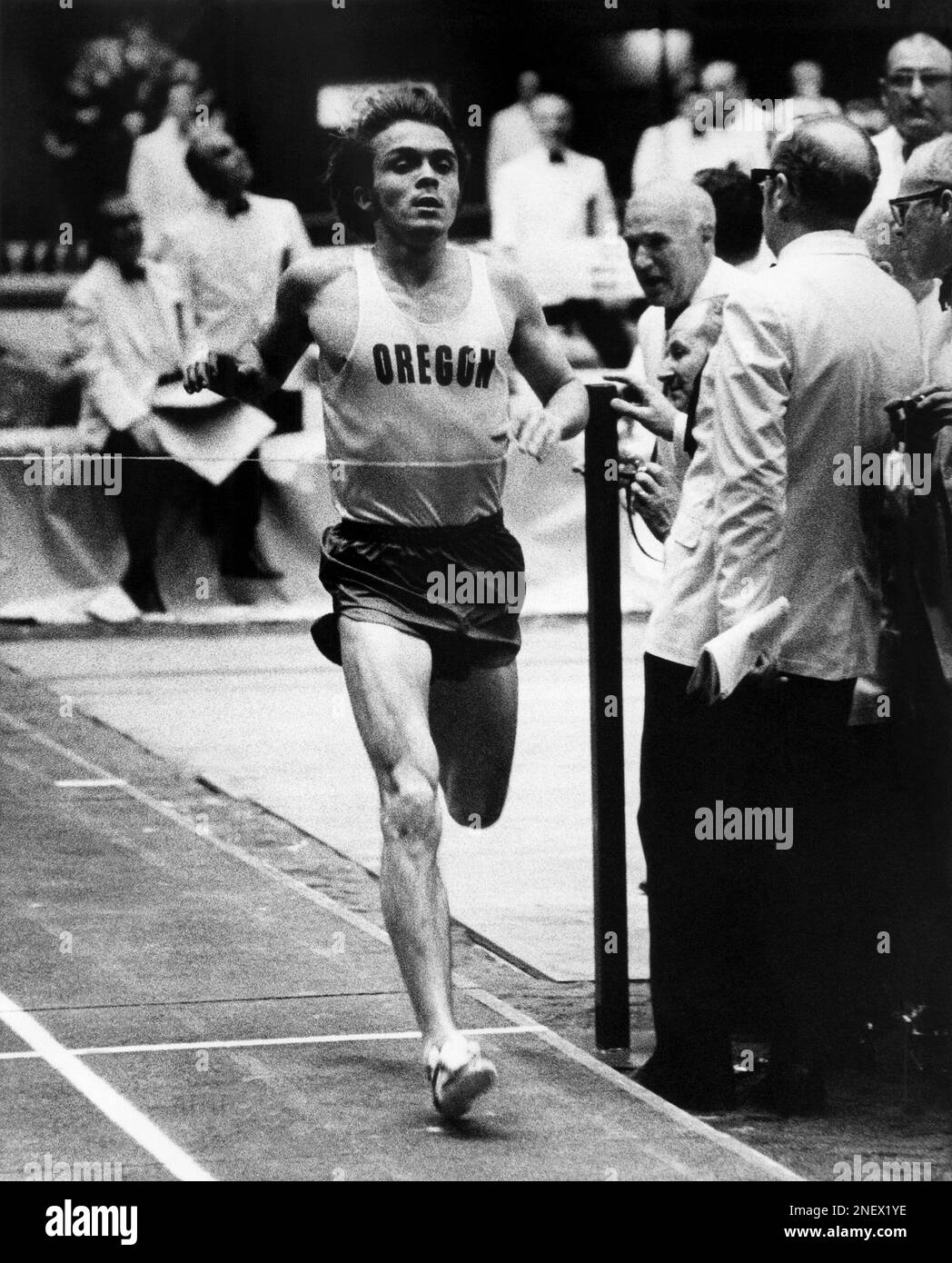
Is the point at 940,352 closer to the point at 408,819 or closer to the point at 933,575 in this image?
the point at 933,575

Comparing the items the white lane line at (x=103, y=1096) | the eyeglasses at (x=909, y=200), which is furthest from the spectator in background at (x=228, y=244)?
the eyeglasses at (x=909, y=200)

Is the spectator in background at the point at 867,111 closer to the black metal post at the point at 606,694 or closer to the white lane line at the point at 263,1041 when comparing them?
the black metal post at the point at 606,694

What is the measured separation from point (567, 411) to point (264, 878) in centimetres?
255

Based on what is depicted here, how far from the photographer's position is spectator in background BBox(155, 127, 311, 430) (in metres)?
13.0

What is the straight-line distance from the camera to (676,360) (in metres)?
5.51

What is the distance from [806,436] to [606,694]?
844mm

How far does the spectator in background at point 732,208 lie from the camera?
6.48 metres

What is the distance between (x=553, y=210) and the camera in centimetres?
1328

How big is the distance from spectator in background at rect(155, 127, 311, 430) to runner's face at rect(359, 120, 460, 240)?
752cm

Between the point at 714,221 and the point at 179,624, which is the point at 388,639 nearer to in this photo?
the point at 714,221

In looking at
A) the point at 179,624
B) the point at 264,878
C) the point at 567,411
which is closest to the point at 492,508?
the point at 567,411

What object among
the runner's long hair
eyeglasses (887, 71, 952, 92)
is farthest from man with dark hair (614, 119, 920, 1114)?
eyeglasses (887, 71, 952, 92)

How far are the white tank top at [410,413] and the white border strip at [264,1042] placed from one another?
1.19 metres

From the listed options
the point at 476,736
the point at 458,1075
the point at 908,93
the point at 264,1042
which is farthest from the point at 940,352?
the point at 908,93
